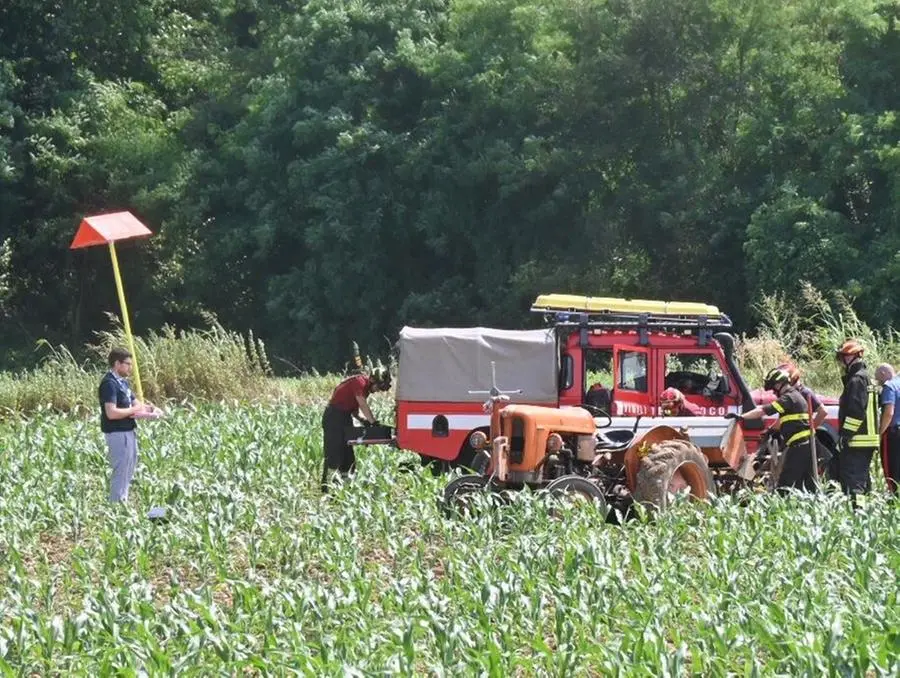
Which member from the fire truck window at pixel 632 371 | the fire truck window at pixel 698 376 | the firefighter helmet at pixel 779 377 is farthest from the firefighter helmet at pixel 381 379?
the firefighter helmet at pixel 779 377

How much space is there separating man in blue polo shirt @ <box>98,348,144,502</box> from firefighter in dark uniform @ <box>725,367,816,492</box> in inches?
211

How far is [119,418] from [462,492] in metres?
2.98

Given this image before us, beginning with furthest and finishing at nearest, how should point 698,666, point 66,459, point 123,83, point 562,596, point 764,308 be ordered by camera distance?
1. point 123,83
2. point 764,308
3. point 66,459
4. point 562,596
5. point 698,666

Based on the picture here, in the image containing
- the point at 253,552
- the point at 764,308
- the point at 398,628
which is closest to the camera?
the point at 398,628

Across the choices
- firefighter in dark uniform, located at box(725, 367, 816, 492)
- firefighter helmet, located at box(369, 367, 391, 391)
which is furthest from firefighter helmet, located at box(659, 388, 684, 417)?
firefighter helmet, located at box(369, 367, 391, 391)

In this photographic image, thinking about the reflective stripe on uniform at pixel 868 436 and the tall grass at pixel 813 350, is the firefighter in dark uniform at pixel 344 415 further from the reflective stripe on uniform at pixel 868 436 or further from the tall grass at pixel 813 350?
the tall grass at pixel 813 350

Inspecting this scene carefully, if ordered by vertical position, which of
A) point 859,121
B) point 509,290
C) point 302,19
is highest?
point 302,19

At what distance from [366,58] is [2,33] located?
32.6 feet

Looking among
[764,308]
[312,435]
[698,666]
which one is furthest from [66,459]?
[764,308]

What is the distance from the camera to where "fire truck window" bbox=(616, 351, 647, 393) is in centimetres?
1638

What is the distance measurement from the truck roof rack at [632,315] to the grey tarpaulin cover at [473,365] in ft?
1.00

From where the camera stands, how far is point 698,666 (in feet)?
27.5

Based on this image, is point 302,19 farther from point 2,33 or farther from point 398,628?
point 398,628

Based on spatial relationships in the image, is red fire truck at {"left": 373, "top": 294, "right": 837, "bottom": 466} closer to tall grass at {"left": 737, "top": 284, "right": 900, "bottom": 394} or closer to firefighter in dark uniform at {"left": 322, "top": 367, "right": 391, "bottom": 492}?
firefighter in dark uniform at {"left": 322, "top": 367, "right": 391, "bottom": 492}
